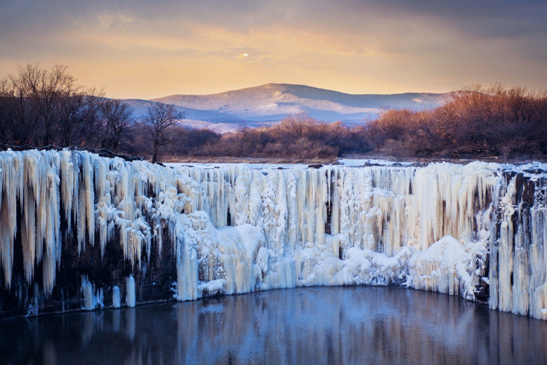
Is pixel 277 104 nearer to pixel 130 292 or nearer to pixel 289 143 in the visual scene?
pixel 289 143

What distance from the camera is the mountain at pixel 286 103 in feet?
413

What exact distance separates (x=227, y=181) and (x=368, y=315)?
9.29 m

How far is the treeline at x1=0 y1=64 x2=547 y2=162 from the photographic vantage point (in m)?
34.3

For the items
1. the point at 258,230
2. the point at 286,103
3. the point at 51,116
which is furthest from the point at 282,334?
the point at 286,103

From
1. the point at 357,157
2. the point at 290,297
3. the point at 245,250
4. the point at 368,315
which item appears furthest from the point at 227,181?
→ the point at 357,157

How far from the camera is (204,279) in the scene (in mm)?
26219

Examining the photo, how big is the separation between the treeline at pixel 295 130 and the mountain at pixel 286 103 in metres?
69.3

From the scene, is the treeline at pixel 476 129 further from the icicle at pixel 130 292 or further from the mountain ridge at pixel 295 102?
the mountain ridge at pixel 295 102

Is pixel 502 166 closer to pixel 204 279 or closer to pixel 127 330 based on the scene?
pixel 204 279

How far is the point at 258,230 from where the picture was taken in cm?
2825

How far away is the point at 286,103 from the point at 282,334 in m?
109

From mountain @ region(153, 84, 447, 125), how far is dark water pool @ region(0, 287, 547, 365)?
97618mm

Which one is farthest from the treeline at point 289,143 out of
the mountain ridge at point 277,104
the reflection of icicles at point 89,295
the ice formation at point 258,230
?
the mountain ridge at point 277,104

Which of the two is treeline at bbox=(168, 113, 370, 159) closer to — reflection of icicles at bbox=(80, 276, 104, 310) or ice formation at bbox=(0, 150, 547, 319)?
ice formation at bbox=(0, 150, 547, 319)
